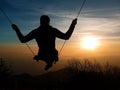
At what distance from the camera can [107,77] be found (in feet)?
77.0

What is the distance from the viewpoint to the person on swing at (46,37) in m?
11.8

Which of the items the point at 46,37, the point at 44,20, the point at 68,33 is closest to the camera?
the point at 44,20

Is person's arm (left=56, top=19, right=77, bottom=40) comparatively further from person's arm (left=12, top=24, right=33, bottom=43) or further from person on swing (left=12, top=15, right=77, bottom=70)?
person's arm (left=12, top=24, right=33, bottom=43)

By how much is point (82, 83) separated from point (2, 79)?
40.2 ft

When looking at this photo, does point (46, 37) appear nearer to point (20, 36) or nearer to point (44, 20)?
point (44, 20)

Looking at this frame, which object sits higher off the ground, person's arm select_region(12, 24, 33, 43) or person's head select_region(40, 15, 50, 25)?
person's head select_region(40, 15, 50, 25)

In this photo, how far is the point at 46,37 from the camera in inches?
469

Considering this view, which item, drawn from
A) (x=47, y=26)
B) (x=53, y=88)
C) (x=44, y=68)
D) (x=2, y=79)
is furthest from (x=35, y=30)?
(x=2, y=79)

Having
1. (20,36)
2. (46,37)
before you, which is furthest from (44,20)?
(20,36)

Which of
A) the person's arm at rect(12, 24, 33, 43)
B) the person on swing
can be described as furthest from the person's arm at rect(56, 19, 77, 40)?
the person's arm at rect(12, 24, 33, 43)

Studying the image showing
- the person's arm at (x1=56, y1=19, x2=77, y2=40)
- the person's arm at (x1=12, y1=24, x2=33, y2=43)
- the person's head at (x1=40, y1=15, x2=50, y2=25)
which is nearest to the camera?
the person's head at (x1=40, y1=15, x2=50, y2=25)

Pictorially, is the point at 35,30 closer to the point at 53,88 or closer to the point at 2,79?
the point at 53,88

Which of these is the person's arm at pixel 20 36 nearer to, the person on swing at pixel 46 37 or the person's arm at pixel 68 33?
the person on swing at pixel 46 37

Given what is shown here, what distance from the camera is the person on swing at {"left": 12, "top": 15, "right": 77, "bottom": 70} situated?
1184cm
